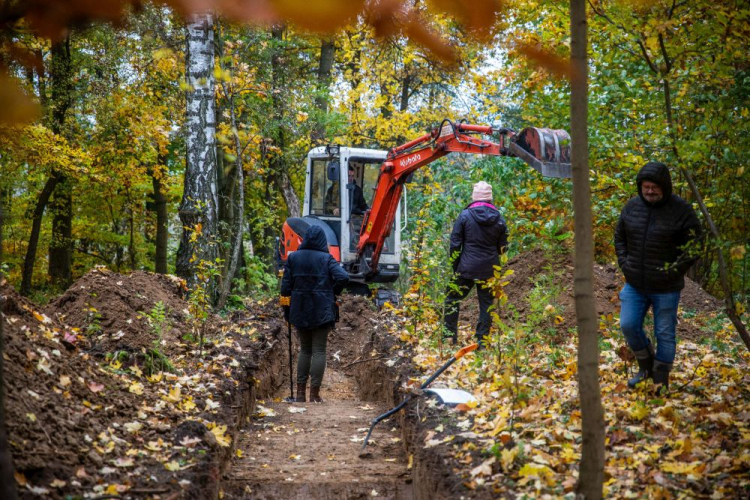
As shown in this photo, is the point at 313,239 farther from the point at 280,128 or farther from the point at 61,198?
the point at 61,198

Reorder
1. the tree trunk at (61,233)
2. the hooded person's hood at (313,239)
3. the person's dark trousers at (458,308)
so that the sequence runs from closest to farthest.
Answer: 1. the person's dark trousers at (458,308)
2. the hooded person's hood at (313,239)
3. the tree trunk at (61,233)

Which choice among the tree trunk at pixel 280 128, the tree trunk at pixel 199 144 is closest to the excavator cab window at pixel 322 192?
the tree trunk at pixel 280 128

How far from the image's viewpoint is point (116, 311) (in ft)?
24.2

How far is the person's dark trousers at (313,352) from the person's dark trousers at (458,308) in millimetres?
1516

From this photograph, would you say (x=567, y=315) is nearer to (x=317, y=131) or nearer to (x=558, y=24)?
(x=558, y=24)

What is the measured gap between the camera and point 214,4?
2061mm

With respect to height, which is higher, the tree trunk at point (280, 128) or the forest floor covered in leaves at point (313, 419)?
the tree trunk at point (280, 128)

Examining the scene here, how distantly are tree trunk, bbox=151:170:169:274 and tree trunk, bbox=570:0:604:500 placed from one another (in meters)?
17.8

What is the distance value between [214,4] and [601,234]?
39.8ft

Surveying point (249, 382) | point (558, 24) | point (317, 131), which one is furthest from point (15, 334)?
point (317, 131)

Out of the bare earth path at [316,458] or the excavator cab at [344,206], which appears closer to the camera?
the bare earth path at [316,458]

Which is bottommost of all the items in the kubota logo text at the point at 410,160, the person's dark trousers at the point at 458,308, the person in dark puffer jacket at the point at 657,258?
the person's dark trousers at the point at 458,308

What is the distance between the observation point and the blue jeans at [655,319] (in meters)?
5.66

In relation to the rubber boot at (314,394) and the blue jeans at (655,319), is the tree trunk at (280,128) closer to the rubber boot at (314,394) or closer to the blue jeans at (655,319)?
the rubber boot at (314,394)
